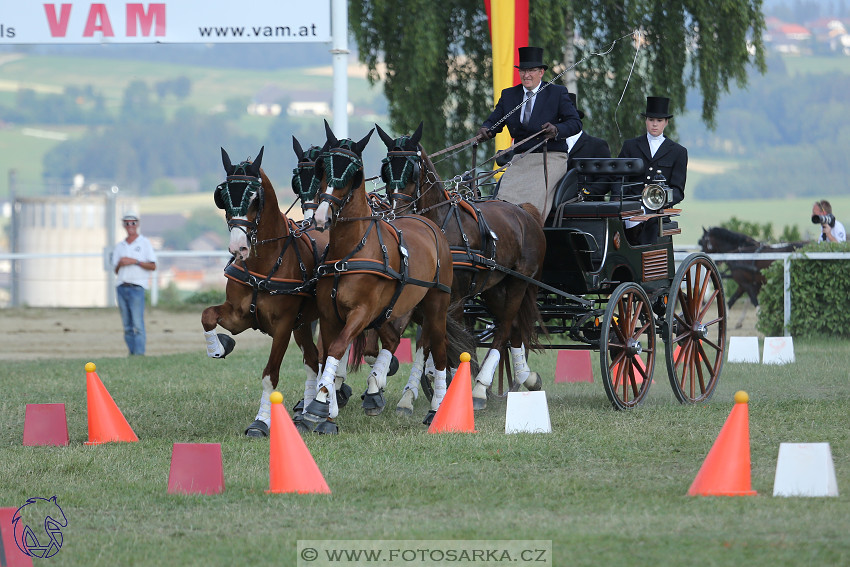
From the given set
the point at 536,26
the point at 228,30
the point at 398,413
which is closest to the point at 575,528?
the point at 398,413

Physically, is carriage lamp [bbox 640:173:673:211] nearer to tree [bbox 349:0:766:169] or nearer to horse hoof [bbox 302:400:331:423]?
horse hoof [bbox 302:400:331:423]

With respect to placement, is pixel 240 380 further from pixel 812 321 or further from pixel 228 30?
pixel 812 321

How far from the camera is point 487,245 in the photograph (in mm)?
8617

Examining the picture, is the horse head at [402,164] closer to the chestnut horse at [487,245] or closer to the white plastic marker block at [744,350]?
the chestnut horse at [487,245]

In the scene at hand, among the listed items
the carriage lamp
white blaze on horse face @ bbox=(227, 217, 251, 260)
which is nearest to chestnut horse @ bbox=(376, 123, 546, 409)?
the carriage lamp

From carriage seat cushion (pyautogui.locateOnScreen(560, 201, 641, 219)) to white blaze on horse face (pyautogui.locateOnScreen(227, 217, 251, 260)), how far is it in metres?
2.91

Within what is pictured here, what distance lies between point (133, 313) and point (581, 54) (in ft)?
27.6

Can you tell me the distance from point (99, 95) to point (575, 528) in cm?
10998

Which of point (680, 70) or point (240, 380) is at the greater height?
point (680, 70)

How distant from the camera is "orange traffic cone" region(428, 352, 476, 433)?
25.3 feet

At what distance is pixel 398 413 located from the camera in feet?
28.8

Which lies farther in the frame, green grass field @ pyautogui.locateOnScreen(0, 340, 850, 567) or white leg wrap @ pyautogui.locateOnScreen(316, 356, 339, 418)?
white leg wrap @ pyautogui.locateOnScreen(316, 356, 339, 418)

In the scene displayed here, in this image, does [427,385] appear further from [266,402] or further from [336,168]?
[336,168]

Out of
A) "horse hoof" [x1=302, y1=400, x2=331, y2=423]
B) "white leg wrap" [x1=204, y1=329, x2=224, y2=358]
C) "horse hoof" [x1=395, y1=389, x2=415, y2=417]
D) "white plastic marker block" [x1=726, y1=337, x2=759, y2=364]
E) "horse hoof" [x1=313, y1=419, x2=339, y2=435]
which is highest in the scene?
"white leg wrap" [x1=204, y1=329, x2=224, y2=358]
